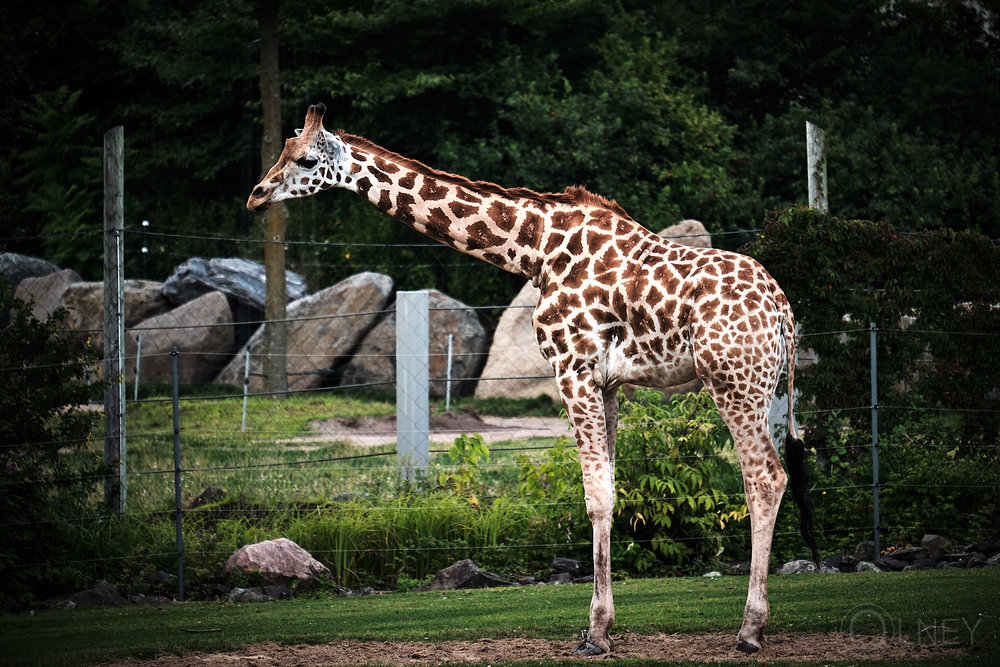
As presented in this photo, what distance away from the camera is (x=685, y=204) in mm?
24172

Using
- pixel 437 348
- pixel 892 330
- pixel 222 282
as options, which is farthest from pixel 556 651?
pixel 222 282

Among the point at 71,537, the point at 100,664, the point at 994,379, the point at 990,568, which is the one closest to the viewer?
the point at 100,664

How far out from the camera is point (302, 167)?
23.3ft

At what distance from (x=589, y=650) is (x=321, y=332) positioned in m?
15.8

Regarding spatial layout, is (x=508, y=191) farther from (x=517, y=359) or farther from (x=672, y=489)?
(x=517, y=359)

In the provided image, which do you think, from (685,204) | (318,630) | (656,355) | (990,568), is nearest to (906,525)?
(990,568)

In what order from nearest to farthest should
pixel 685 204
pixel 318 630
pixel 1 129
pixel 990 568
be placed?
pixel 318 630 → pixel 990 568 → pixel 685 204 → pixel 1 129

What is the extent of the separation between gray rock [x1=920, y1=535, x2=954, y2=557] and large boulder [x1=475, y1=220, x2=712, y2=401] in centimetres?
1008

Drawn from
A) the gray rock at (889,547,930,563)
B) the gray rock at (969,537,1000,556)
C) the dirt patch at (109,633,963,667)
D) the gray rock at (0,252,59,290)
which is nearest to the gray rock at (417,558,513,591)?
the dirt patch at (109,633,963,667)

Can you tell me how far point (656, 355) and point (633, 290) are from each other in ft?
1.42

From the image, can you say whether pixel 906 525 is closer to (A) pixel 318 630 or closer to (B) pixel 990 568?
(B) pixel 990 568

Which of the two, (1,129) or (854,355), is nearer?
(854,355)

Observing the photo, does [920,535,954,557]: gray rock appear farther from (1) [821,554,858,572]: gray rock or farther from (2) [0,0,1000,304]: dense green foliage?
(2) [0,0,1000,304]: dense green foliage

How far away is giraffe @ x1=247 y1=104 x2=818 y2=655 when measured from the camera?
6.43 meters
